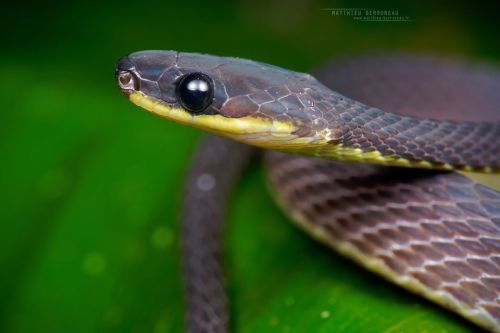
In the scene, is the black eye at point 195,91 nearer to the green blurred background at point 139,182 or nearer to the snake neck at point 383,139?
the snake neck at point 383,139

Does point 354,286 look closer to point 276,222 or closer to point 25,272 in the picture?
point 276,222

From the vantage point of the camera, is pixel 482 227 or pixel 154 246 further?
pixel 154 246

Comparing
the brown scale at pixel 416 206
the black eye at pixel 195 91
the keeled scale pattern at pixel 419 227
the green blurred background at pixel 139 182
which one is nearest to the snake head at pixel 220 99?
the black eye at pixel 195 91

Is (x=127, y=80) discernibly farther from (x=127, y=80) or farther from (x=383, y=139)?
(x=383, y=139)

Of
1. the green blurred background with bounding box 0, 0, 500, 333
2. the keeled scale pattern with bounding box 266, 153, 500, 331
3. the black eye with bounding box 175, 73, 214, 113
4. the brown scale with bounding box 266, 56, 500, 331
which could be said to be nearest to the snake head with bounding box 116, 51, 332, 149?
the black eye with bounding box 175, 73, 214, 113

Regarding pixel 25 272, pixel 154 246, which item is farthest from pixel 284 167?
pixel 25 272

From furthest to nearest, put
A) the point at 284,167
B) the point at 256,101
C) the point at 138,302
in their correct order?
the point at 284,167
the point at 138,302
the point at 256,101

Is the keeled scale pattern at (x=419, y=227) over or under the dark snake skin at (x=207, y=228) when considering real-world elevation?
over

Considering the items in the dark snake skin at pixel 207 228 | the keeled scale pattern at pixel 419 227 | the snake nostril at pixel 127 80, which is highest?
the snake nostril at pixel 127 80
